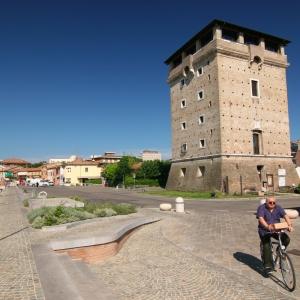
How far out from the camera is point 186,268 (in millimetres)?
8000

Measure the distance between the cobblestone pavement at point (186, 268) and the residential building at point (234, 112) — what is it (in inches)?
993

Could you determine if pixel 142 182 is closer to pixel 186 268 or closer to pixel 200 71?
pixel 200 71

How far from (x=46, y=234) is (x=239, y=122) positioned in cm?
3033

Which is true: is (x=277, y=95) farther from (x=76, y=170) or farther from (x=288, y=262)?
(x=76, y=170)

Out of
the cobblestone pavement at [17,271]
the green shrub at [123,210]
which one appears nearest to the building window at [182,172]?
the green shrub at [123,210]

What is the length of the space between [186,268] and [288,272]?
92.1 inches

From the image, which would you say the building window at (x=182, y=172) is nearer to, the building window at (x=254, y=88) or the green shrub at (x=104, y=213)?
the building window at (x=254, y=88)

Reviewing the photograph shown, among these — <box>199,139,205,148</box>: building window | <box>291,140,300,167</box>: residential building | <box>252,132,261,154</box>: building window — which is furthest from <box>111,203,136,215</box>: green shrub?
<box>291,140,300,167</box>: residential building

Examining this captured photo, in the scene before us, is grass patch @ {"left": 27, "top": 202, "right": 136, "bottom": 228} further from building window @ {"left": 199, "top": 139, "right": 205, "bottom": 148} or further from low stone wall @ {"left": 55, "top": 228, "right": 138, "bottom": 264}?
building window @ {"left": 199, "top": 139, "right": 205, "bottom": 148}

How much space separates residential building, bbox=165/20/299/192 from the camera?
123 feet

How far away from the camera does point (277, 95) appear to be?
1644 inches

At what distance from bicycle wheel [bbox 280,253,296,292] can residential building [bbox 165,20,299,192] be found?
2959cm

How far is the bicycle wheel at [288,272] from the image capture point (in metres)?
6.43

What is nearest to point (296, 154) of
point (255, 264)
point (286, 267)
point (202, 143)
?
point (202, 143)
